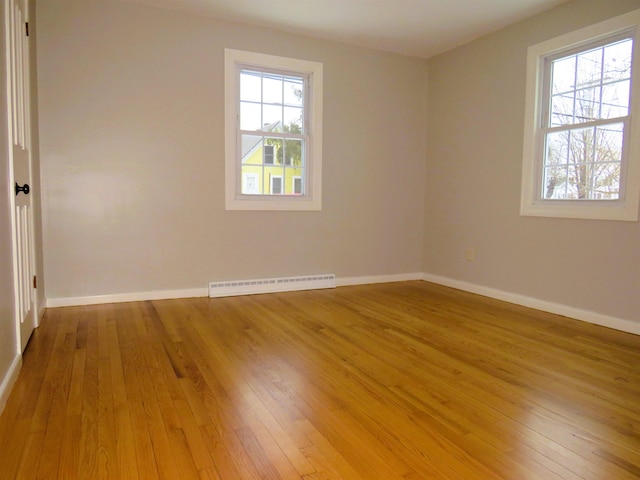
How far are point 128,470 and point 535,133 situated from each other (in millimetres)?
3831

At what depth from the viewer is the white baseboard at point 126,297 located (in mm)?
3557

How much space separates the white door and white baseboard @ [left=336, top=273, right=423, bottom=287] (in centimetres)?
284

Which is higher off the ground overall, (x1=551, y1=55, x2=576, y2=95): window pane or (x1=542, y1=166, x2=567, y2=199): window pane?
(x1=551, y1=55, x2=576, y2=95): window pane

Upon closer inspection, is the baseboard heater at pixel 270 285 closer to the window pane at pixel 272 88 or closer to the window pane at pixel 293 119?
the window pane at pixel 293 119

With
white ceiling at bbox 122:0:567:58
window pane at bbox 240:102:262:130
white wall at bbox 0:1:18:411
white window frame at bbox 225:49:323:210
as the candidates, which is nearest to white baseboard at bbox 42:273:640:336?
white window frame at bbox 225:49:323:210

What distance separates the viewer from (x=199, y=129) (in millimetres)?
3922

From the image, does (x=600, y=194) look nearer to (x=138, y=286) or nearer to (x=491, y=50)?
(x=491, y=50)

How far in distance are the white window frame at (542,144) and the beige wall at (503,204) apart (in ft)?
0.23

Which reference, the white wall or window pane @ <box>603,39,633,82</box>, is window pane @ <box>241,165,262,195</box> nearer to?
the white wall

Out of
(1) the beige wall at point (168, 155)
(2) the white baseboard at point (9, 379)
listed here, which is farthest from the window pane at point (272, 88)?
(2) the white baseboard at point (9, 379)

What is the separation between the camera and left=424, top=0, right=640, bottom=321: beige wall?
3.23 meters

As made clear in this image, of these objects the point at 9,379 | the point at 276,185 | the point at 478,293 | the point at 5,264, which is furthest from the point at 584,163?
the point at 9,379

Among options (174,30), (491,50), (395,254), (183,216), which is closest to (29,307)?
(183,216)

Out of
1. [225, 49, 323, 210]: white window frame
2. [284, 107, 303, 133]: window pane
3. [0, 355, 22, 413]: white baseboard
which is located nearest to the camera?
[0, 355, 22, 413]: white baseboard
